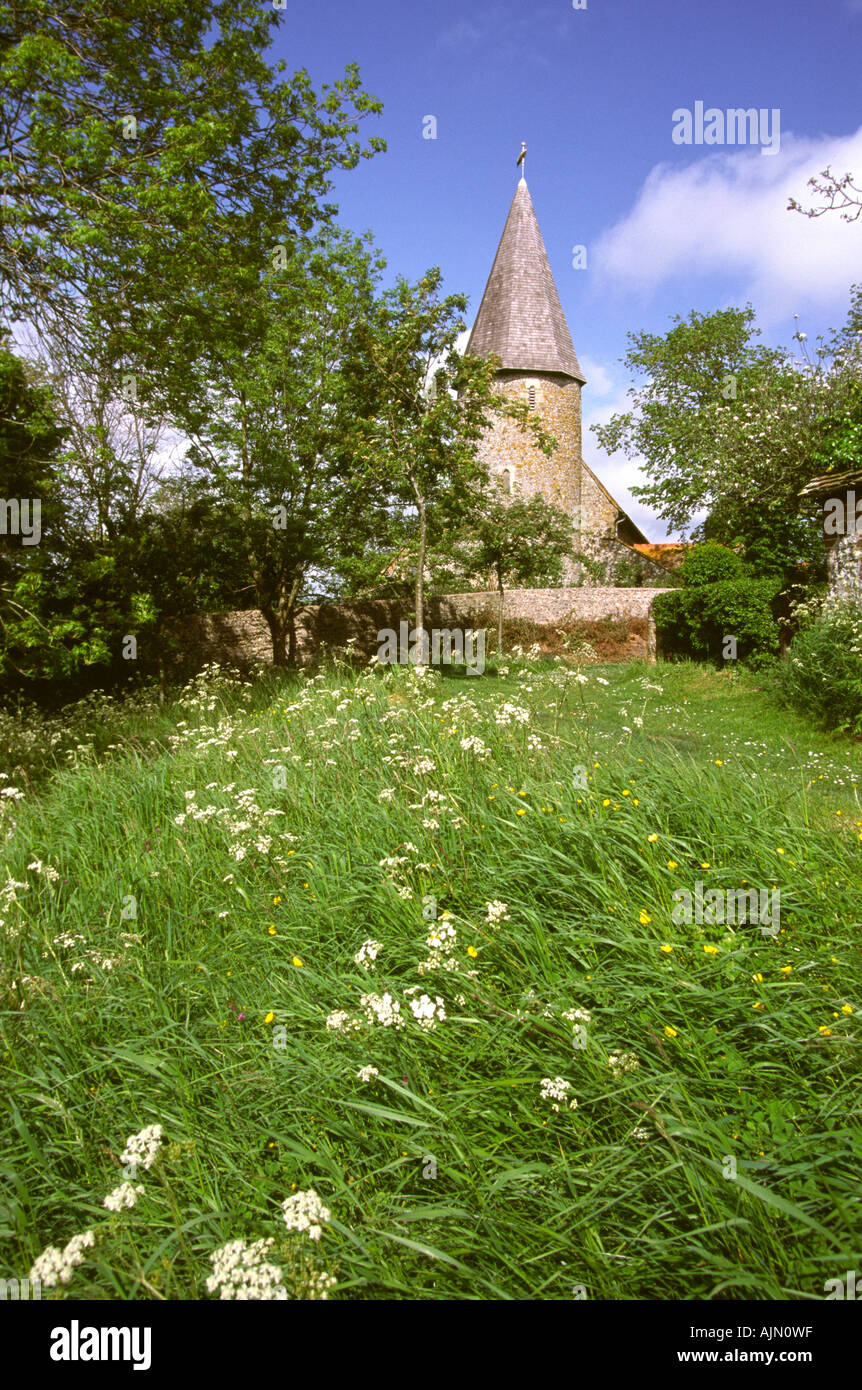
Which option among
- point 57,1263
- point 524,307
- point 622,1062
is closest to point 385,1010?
point 622,1062

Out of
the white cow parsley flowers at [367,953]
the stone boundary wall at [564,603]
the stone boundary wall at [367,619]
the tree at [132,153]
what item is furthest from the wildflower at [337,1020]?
the stone boundary wall at [564,603]

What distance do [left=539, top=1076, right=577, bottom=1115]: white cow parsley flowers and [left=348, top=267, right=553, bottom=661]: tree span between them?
13513 millimetres

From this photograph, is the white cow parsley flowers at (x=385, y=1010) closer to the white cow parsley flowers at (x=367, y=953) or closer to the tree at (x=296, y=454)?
the white cow parsley flowers at (x=367, y=953)

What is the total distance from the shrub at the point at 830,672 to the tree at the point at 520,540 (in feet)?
34.8

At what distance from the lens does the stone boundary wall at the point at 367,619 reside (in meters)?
19.8

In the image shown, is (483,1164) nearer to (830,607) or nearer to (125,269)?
(125,269)

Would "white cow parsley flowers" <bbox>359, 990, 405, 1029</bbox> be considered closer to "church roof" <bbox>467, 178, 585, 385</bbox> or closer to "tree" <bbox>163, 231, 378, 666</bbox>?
"tree" <bbox>163, 231, 378, 666</bbox>

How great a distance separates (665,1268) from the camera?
2.04 meters

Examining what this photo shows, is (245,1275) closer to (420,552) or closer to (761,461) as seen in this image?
(420,552)

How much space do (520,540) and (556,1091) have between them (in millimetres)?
20070

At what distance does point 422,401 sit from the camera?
16219 mm

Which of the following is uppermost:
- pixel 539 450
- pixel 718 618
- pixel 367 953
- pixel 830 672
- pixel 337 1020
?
pixel 539 450

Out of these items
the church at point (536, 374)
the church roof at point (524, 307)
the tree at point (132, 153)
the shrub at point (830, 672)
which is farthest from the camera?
the church roof at point (524, 307)
